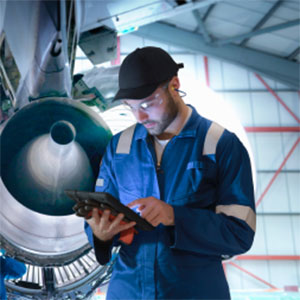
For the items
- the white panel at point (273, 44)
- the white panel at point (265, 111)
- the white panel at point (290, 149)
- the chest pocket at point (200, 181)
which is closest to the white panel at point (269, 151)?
the white panel at point (290, 149)

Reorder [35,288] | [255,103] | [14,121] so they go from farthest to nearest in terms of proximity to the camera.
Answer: [255,103], [35,288], [14,121]

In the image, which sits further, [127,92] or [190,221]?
[127,92]

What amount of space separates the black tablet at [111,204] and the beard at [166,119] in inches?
16.6

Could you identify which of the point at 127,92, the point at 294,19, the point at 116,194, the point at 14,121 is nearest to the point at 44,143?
the point at 14,121

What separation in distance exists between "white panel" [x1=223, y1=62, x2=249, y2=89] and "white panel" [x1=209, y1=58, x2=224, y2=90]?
0.18 meters

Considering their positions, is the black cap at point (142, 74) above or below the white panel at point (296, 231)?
above

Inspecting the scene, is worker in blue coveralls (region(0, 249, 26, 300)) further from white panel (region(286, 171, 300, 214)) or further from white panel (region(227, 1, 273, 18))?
white panel (region(286, 171, 300, 214))

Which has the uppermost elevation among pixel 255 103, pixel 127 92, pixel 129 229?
pixel 255 103

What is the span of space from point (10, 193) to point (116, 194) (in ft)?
2.58

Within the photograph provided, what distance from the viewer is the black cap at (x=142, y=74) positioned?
5.39ft

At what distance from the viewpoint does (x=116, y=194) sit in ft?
6.09

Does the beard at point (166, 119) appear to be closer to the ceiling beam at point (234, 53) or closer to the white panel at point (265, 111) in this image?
the ceiling beam at point (234, 53)

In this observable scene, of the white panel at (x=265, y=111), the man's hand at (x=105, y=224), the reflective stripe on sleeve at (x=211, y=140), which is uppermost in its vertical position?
the white panel at (x=265, y=111)

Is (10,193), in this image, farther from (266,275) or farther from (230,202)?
(266,275)
